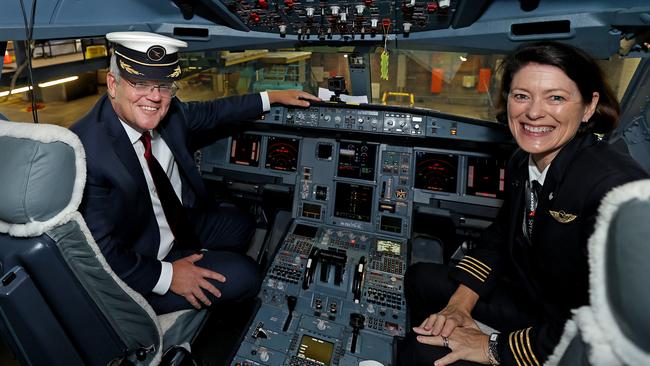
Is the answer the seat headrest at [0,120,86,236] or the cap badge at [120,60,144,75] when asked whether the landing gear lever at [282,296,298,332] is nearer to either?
the seat headrest at [0,120,86,236]

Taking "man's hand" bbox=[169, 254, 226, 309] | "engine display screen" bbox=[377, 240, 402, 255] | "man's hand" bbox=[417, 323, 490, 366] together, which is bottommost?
"engine display screen" bbox=[377, 240, 402, 255]

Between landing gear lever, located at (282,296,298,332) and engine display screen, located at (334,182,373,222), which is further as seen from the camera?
engine display screen, located at (334,182,373,222)

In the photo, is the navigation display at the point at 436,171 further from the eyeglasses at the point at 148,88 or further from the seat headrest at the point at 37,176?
the seat headrest at the point at 37,176

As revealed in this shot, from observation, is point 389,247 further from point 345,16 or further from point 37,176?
point 37,176

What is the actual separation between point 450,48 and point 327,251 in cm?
159

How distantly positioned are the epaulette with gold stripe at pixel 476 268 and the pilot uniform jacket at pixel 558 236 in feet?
0.20

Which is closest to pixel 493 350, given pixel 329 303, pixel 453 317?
pixel 453 317

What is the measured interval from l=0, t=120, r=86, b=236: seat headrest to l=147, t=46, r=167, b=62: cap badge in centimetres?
68

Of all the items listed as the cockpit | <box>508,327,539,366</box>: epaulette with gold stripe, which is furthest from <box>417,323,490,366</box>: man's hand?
the cockpit

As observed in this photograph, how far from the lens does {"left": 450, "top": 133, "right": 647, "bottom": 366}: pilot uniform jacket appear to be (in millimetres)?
1158

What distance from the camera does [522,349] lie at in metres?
1.26

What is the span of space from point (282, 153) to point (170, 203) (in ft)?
3.72

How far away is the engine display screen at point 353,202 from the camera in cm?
277

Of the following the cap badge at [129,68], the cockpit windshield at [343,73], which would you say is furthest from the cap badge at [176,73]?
the cockpit windshield at [343,73]
